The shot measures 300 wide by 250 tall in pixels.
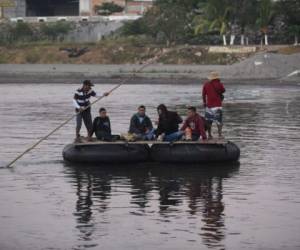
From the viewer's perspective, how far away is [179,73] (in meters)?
79.9

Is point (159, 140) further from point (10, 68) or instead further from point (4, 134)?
point (10, 68)

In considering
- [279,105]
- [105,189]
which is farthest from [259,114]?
[105,189]

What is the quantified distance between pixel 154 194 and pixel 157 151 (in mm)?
3970

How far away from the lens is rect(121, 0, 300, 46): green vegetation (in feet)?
304

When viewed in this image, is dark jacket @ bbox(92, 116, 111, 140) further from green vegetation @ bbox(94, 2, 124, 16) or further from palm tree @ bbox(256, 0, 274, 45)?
green vegetation @ bbox(94, 2, 124, 16)

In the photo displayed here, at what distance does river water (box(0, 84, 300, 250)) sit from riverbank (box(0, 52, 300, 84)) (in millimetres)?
41392

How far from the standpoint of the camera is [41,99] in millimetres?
54219

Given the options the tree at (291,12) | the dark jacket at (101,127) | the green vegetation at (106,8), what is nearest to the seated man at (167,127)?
the dark jacket at (101,127)

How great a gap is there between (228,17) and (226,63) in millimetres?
7571

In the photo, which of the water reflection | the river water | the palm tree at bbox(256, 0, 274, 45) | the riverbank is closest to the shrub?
the riverbank

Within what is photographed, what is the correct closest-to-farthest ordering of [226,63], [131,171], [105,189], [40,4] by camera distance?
[105,189] → [131,171] → [226,63] → [40,4]

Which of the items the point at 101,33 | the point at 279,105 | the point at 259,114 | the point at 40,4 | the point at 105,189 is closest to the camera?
the point at 105,189

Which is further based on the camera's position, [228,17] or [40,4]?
[40,4]

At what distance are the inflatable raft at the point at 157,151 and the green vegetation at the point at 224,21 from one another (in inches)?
2663
